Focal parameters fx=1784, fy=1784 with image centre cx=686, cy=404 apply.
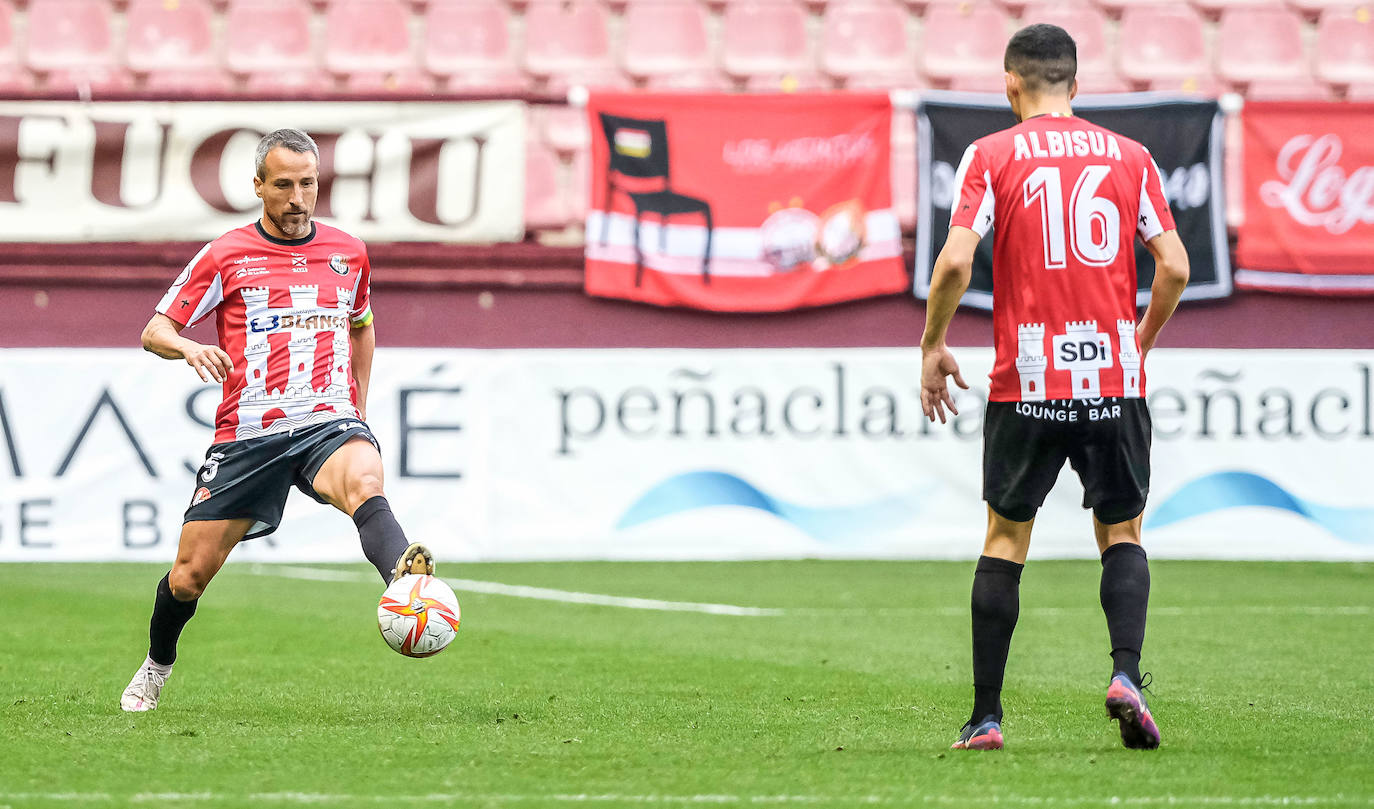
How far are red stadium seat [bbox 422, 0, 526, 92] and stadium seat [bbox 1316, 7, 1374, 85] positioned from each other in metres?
6.90

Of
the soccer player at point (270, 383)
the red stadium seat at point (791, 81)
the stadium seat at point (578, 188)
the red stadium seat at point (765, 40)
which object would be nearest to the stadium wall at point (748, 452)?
the stadium seat at point (578, 188)

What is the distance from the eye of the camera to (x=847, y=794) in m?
3.97

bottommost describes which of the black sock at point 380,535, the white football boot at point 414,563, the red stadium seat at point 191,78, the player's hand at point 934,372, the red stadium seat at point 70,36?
the white football boot at point 414,563

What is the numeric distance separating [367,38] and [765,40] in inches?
133

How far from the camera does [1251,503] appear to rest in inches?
462

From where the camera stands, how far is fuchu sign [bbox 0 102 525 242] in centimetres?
1260

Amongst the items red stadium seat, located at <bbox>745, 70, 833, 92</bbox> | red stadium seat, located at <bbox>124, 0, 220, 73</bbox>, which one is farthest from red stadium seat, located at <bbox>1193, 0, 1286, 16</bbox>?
red stadium seat, located at <bbox>124, 0, 220, 73</bbox>

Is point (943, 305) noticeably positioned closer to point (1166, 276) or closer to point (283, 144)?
point (1166, 276)

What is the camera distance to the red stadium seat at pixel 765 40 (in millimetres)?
15078

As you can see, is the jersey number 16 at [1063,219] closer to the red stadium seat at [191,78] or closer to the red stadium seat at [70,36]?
the red stadium seat at [191,78]

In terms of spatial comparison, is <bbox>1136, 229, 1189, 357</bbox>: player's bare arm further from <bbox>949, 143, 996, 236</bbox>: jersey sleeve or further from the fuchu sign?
the fuchu sign

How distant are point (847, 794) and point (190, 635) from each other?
14.5 feet

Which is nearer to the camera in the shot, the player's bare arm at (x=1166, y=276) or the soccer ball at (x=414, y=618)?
the player's bare arm at (x=1166, y=276)

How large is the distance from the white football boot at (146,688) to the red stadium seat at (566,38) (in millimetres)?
10128
